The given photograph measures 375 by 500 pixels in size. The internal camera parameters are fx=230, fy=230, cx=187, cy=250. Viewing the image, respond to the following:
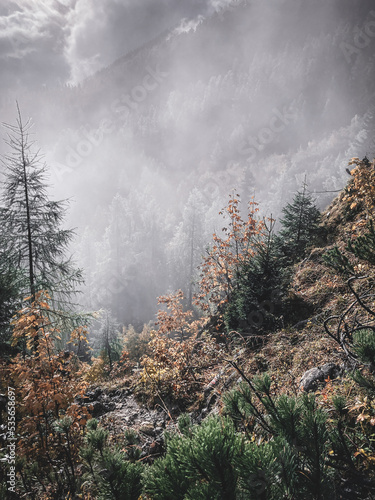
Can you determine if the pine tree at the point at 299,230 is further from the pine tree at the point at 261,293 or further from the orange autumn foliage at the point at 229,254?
the pine tree at the point at 261,293

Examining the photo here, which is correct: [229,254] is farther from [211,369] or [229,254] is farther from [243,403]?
[243,403]

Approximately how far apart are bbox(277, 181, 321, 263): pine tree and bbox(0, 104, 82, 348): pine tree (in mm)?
9131

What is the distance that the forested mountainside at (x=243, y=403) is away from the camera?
1056 millimetres

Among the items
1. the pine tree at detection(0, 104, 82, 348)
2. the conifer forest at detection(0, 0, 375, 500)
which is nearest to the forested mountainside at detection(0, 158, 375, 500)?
the conifer forest at detection(0, 0, 375, 500)

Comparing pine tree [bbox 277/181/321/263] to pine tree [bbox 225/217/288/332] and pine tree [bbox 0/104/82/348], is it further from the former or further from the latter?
pine tree [bbox 0/104/82/348]

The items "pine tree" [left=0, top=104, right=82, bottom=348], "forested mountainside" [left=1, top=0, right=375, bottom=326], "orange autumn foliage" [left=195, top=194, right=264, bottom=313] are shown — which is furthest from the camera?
"forested mountainside" [left=1, top=0, right=375, bottom=326]

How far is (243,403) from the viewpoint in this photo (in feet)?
5.46

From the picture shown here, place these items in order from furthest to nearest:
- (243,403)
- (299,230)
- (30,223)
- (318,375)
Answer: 1. (299,230)
2. (30,223)
3. (318,375)
4. (243,403)

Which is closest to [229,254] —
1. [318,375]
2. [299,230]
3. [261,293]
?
[261,293]

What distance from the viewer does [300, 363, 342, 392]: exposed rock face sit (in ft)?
10.1

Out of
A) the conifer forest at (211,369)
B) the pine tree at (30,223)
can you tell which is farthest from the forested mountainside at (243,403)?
the pine tree at (30,223)

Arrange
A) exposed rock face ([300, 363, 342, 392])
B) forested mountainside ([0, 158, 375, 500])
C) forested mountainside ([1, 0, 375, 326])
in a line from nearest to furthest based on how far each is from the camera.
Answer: forested mountainside ([0, 158, 375, 500])
exposed rock face ([300, 363, 342, 392])
forested mountainside ([1, 0, 375, 326])

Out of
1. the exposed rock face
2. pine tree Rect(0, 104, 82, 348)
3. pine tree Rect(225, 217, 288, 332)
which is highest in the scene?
pine tree Rect(0, 104, 82, 348)

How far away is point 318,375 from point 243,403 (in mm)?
2176
